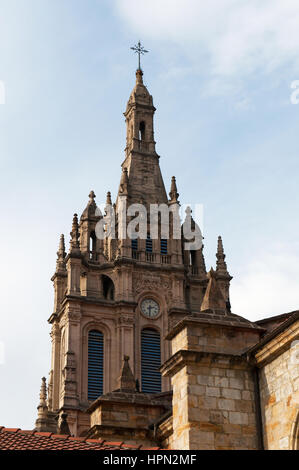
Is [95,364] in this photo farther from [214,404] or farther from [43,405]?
[214,404]

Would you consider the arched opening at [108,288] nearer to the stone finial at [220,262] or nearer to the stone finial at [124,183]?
the stone finial at [124,183]

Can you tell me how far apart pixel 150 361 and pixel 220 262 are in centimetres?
972

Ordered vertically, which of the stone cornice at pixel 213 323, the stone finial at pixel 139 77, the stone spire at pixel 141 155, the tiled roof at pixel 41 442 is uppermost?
the stone finial at pixel 139 77

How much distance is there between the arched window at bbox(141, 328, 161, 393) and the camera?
180 ft

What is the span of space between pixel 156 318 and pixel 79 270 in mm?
5662

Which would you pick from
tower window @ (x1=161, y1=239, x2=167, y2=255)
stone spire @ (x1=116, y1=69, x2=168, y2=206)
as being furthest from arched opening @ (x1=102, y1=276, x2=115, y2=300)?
stone spire @ (x1=116, y1=69, x2=168, y2=206)

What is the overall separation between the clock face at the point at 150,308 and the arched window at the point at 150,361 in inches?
38.1

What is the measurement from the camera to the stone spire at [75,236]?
192ft

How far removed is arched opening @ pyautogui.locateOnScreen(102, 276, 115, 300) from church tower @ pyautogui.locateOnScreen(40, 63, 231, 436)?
2 cm

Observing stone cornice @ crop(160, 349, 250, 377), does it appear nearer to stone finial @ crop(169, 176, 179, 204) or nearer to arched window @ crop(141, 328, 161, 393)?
arched window @ crop(141, 328, 161, 393)

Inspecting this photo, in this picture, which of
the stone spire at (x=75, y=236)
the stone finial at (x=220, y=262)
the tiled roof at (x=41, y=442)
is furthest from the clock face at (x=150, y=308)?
the tiled roof at (x=41, y=442)
